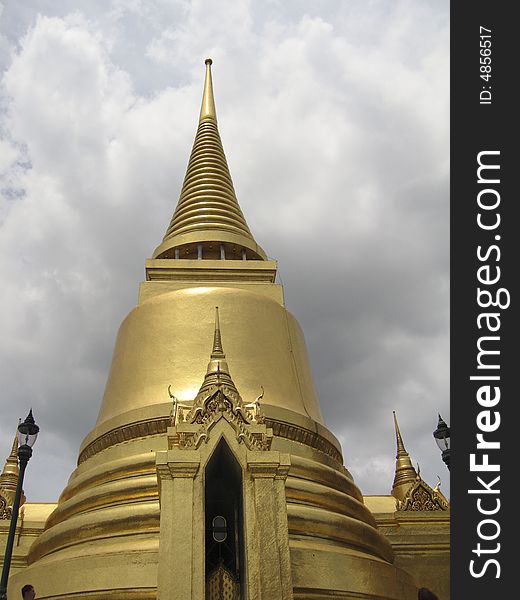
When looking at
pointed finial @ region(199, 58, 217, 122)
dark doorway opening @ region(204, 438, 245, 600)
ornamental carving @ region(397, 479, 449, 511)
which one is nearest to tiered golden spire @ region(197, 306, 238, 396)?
dark doorway opening @ region(204, 438, 245, 600)

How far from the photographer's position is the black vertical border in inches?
259

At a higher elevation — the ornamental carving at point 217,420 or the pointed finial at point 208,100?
the pointed finial at point 208,100

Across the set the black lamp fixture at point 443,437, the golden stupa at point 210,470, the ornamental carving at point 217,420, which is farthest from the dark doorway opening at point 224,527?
the black lamp fixture at point 443,437

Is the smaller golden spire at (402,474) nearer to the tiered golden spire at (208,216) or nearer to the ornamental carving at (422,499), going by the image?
the ornamental carving at (422,499)

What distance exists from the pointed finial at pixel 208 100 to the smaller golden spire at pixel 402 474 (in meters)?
13.3

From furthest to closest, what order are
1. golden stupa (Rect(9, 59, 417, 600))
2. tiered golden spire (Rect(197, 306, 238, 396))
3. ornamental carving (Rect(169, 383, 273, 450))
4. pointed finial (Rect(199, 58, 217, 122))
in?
pointed finial (Rect(199, 58, 217, 122)), tiered golden spire (Rect(197, 306, 238, 396)), ornamental carving (Rect(169, 383, 273, 450)), golden stupa (Rect(9, 59, 417, 600))

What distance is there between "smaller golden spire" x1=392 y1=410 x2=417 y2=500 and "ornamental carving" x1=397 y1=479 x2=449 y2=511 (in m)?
0.87

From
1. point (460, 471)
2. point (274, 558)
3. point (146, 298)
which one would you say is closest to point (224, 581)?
point (274, 558)

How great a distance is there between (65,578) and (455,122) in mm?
8548

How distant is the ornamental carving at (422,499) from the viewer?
14.3 m

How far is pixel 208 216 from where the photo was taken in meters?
17.9

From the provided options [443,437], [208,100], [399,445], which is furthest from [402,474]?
[208,100]

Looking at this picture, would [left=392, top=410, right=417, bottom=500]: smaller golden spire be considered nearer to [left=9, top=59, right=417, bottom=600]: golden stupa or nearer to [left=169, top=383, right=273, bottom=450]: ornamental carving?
[left=9, top=59, right=417, bottom=600]: golden stupa

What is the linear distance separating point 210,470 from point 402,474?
932 cm
